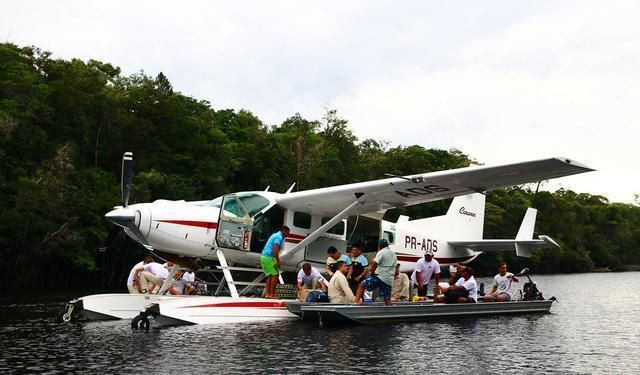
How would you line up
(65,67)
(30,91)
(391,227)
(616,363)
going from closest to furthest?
(616,363) < (391,227) < (30,91) < (65,67)

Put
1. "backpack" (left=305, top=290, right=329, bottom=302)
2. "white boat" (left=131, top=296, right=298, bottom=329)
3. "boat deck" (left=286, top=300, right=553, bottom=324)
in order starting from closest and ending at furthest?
"white boat" (left=131, top=296, right=298, bottom=329), "boat deck" (left=286, top=300, right=553, bottom=324), "backpack" (left=305, top=290, right=329, bottom=302)

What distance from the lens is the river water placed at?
1009cm

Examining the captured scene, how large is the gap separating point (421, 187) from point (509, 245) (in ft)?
21.5

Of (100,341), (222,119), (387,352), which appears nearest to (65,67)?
(222,119)

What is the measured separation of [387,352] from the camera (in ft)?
37.2

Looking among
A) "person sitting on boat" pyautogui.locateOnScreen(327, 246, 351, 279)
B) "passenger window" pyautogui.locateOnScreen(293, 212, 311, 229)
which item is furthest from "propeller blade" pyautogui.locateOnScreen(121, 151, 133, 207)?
"person sitting on boat" pyautogui.locateOnScreen(327, 246, 351, 279)

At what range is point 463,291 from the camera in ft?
54.3

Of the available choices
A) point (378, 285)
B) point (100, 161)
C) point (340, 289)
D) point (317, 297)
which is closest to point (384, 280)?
point (378, 285)

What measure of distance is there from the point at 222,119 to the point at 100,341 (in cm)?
5144

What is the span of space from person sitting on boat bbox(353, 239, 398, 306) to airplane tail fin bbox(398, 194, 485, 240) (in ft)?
17.9

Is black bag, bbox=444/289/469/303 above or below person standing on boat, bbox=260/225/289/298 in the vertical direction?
below

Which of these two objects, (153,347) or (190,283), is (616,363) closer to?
(153,347)

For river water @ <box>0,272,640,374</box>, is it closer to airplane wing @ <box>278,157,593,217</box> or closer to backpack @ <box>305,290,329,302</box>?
backpack @ <box>305,290,329,302</box>

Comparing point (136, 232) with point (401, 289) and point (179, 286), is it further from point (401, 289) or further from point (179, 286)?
point (401, 289)
